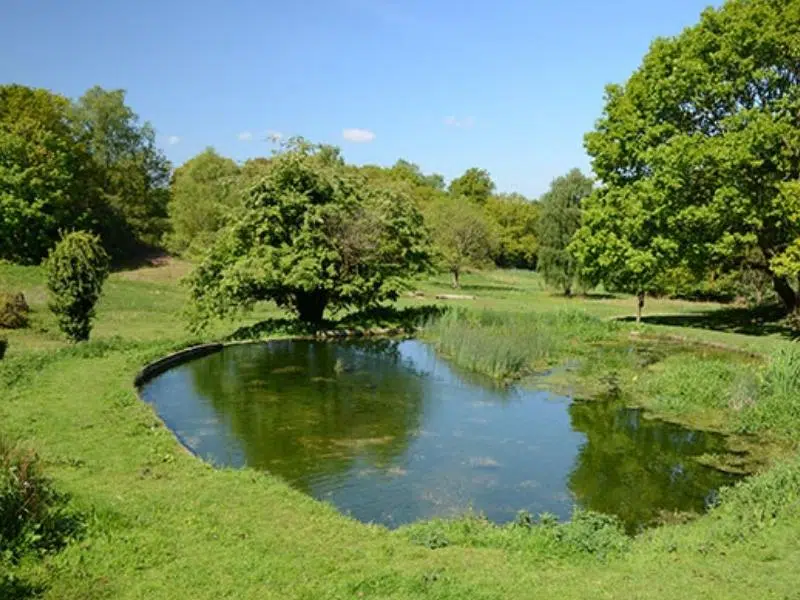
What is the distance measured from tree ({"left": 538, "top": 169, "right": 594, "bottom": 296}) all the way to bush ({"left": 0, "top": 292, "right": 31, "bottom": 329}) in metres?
32.5

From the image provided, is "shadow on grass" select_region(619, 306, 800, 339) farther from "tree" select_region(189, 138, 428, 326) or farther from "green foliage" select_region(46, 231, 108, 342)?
"green foliage" select_region(46, 231, 108, 342)

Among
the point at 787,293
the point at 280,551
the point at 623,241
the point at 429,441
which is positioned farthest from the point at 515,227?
the point at 280,551

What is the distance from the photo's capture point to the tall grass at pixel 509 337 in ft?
65.1

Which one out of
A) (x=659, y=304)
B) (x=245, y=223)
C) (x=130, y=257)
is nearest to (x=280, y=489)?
(x=245, y=223)

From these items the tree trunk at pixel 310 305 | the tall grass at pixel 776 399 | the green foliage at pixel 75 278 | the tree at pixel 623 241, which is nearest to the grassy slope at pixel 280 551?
the tall grass at pixel 776 399

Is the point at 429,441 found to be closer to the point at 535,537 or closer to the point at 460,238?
the point at 535,537

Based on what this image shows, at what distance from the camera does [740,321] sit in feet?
98.4

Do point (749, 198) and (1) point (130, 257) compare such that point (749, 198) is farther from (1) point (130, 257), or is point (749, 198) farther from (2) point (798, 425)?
(1) point (130, 257)

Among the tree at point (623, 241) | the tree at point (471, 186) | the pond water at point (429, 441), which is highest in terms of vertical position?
the tree at point (471, 186)

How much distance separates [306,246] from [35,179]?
27364 mm

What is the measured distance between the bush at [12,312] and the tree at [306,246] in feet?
19.8

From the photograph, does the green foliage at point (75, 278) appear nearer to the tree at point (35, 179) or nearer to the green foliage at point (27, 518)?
the green foliage at point (27, 518)

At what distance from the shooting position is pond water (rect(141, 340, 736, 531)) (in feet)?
33.8

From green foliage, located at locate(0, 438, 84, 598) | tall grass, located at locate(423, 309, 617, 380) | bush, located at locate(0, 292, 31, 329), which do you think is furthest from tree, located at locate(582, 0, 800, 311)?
green foliage, located at locate(0, 438, 84, 598)
